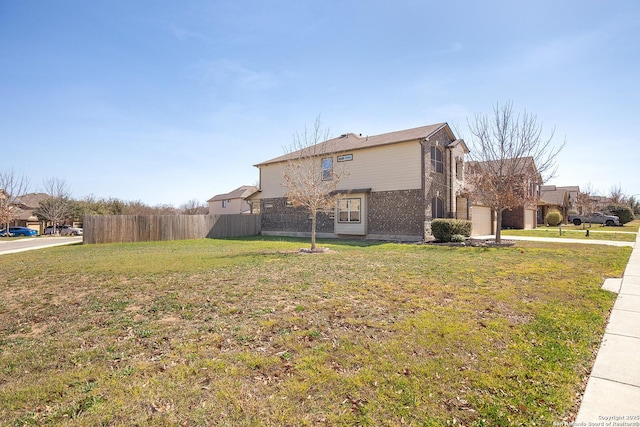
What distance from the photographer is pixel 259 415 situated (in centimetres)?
252

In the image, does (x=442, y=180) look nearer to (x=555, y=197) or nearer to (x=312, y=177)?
(x=312, y=177)

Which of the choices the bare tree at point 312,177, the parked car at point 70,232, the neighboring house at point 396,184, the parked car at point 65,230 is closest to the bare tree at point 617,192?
the neighboring house at point 396,184

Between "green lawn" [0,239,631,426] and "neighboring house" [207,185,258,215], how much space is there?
35.0 meters

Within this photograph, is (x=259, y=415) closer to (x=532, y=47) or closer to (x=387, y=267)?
(x=387, y=267)

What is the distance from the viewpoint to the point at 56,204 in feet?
122

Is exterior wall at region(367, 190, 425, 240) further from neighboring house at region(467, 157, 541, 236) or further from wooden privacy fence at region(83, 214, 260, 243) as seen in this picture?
wooden privacy fence at region(83, 214, 260, 243)

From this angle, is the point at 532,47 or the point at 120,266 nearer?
the point at 120,266

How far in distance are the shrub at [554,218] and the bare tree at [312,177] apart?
25.5 metres

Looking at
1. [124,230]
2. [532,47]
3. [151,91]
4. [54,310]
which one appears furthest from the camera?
[124,230]

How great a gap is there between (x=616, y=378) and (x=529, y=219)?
103 ft

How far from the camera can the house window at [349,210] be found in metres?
20.7

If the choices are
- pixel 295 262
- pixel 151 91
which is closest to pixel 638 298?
pixel 295 262

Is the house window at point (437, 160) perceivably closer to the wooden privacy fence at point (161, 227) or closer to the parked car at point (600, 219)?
the wooden privacy fence at point (161, 227)

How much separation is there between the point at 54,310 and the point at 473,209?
76.8 feet
